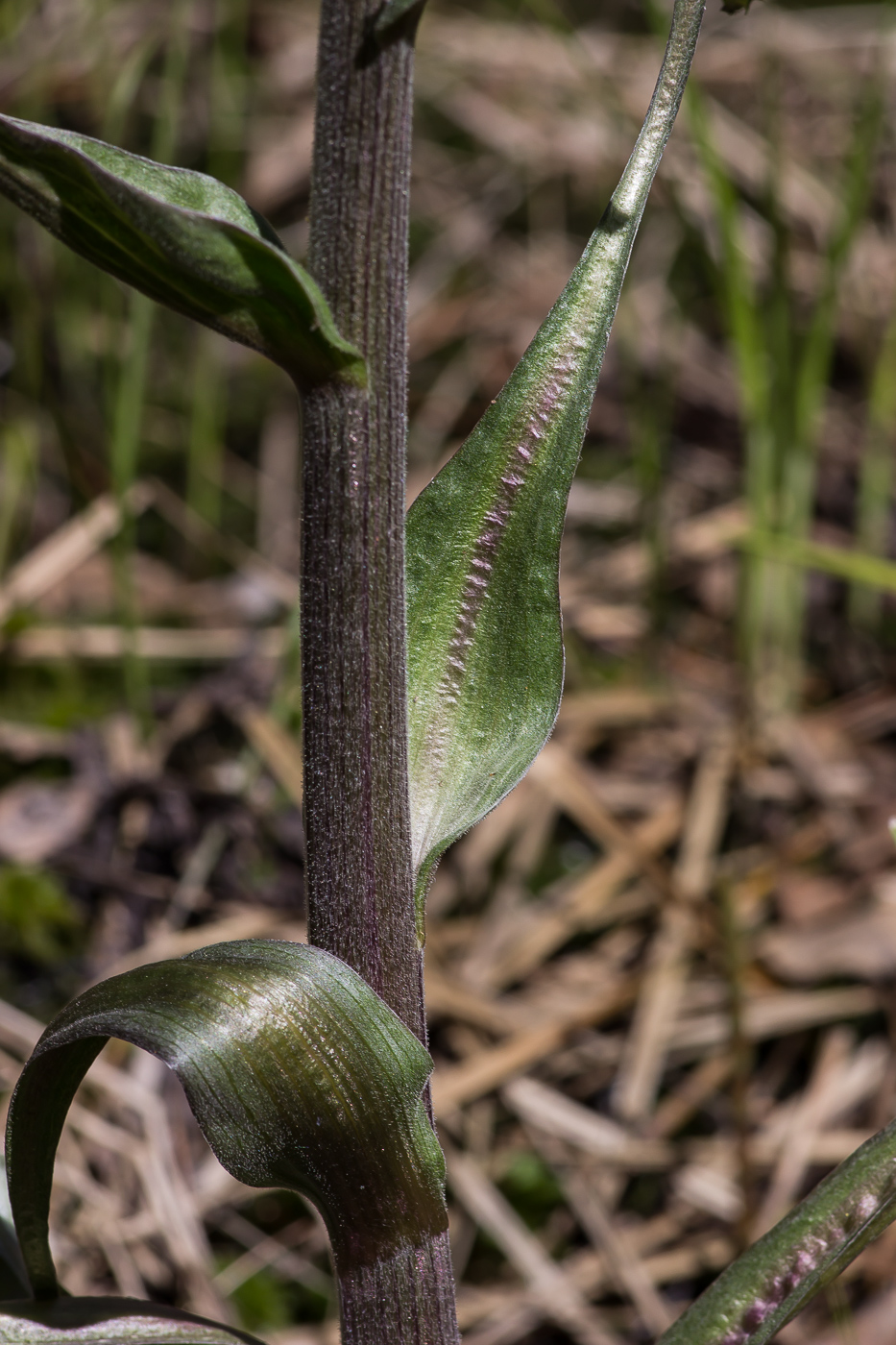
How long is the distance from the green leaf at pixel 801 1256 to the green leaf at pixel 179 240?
0.55 m

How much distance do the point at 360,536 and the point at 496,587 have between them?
120 mm

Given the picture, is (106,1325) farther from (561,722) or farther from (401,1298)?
(561,722)

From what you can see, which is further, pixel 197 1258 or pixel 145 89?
pixel 145 89

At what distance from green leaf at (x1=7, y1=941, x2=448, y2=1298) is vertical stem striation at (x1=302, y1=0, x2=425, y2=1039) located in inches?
2.8

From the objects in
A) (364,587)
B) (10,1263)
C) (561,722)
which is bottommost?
(10,1263)

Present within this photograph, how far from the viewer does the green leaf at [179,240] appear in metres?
0.61

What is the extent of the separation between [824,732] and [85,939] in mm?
1206

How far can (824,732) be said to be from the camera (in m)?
2.03

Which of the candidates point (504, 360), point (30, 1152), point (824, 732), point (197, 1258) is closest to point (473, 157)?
point (504, 360)

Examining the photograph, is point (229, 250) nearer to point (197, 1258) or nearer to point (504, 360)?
point (197, 1258)

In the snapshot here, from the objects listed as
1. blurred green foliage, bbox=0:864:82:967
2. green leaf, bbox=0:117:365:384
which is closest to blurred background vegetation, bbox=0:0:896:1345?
blurred green foliage, bbox=0:864:82:967

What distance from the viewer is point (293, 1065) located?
2.18 feet

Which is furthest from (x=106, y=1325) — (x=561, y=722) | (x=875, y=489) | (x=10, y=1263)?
(x=875, y=489)

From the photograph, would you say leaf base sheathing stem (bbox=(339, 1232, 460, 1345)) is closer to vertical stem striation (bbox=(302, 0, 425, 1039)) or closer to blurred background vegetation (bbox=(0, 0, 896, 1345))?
vertical stem striation (bbox=(302, 0, 425, 1039))
